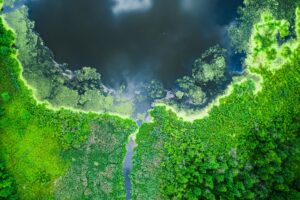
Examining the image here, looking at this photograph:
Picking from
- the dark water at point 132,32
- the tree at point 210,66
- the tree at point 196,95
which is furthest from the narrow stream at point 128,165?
the tree at point 210,66

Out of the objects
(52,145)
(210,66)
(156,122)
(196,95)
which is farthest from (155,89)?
(52,145)

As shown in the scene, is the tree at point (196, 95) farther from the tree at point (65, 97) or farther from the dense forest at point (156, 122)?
the tree at point (65, 97)

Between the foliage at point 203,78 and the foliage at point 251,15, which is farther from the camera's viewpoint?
the foliage at point 203,78

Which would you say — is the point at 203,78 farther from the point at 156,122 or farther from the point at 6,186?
the point at 6,186

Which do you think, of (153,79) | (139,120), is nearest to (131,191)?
(139,120)

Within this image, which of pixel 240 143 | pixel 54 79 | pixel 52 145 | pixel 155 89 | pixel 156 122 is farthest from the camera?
pixel 155 89

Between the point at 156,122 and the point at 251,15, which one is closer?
the point at 156,122

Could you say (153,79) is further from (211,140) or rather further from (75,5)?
(75,5)
